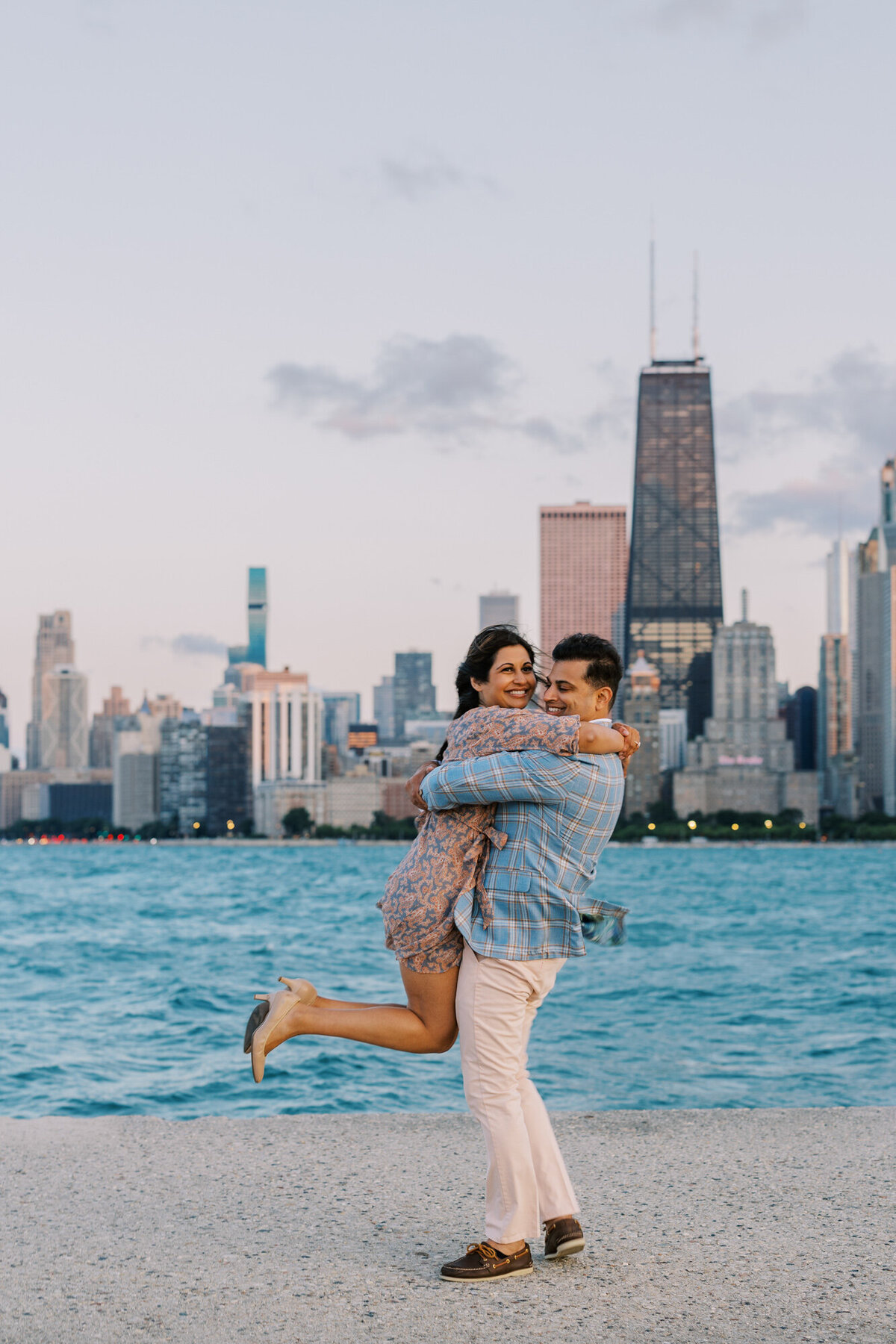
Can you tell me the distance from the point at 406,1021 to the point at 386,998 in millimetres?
13742

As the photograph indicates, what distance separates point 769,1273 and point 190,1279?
5.47 feet

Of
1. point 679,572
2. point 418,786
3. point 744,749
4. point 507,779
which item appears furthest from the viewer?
point 679,572

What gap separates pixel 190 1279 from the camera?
3.95 meters

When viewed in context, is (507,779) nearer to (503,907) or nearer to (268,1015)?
(503,907)

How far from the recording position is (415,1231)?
4.45 meters

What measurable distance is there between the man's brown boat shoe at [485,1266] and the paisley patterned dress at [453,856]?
0.81 m

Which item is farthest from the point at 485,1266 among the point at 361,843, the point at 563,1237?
the point at 361,843

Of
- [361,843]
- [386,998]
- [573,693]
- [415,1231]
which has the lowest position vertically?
[361,843]

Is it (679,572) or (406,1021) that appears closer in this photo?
(406,1021)

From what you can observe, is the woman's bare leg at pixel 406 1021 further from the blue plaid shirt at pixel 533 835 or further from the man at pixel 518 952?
the blue plaid shirt at pixel 533 835

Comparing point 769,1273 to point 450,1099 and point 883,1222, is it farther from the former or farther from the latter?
point 450,1099

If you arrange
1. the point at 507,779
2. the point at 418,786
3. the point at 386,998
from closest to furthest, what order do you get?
the point at 507,779, the point at 418,786, the point at 386,998

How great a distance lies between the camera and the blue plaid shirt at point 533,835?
399 cm

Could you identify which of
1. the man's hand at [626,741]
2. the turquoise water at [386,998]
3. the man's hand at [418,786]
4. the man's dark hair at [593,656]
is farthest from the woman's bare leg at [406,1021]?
Answer: the turquoise water at [386,998]
